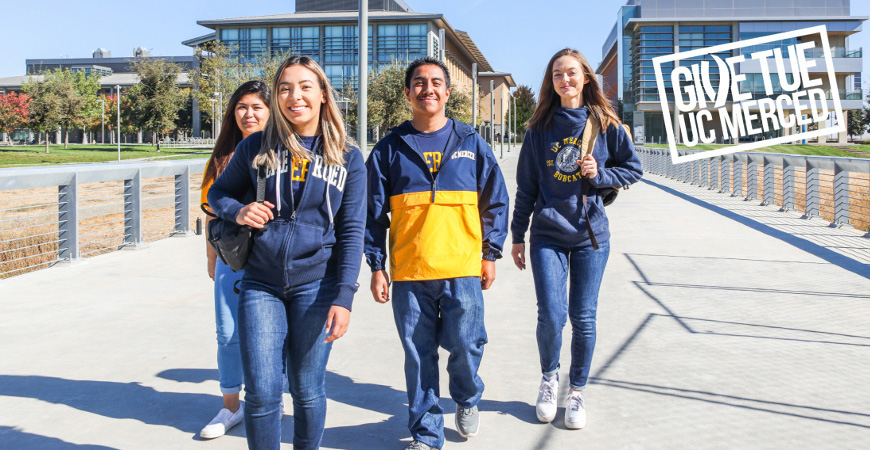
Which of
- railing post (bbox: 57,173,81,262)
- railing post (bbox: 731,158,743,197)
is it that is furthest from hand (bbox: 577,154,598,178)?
railing post (bbox: 731,158,743,197)

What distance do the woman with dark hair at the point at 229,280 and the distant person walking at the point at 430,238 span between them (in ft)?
2.49

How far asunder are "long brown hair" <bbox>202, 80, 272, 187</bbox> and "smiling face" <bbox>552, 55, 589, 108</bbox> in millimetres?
1416

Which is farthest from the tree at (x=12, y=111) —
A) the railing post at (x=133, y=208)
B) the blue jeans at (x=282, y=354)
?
the blue jeans at (x=282, y=354)

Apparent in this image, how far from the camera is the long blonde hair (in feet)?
9.71

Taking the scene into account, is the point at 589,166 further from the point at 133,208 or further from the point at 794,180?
the point at 794,180

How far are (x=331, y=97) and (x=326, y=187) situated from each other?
1.33ft

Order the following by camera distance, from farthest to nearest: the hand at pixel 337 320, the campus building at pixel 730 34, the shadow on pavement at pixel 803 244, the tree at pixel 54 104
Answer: the campus building at pixel 730 34 < the tree at pixel 54 104 < the shadow on pavement at pixel 803 244 < the hand at pixel 337 320

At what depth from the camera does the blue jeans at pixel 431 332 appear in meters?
3.54

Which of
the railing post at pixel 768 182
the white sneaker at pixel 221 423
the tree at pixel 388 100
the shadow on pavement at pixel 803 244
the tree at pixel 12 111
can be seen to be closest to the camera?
the white sneaker at pixel 221 423

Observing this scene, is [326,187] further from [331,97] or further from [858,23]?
[858,23]

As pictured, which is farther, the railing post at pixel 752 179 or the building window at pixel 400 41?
the building window at pixel 400 41

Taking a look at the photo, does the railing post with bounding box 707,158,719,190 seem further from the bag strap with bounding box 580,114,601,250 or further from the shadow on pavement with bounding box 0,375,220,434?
the shadow on pavement with bounding box 0,375,220,434

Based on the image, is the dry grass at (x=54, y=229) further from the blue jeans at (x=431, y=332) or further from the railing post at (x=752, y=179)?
the railing post at (x=752, y=179)

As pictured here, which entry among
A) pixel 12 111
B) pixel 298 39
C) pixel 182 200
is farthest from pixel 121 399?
pixel 12 111
